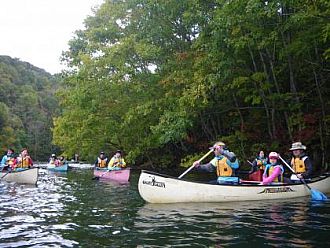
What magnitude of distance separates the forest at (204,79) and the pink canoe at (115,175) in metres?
2.52

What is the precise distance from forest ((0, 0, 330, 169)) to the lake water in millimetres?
7152

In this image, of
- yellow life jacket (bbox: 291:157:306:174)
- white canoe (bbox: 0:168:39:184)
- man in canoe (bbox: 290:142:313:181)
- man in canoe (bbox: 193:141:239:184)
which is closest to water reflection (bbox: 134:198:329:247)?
man in canoe (bbox: 193:141:239:184)

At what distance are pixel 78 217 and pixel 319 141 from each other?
1484 cm

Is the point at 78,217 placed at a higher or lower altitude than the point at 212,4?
lower

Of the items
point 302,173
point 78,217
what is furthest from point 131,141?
point 78,217

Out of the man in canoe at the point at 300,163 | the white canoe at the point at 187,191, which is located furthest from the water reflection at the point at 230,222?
the man in canoe at the point at 300,163

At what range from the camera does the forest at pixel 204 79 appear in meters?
18.3

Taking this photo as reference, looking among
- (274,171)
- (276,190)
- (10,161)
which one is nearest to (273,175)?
(274,171)

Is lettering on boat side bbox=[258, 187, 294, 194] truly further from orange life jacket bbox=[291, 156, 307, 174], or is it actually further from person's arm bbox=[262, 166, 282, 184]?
orange life jacket bbox=[291, 156, 307, 174]

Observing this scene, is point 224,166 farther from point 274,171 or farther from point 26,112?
point 26,112

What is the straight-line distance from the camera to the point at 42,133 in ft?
261

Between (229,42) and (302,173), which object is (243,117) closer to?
(229,42)

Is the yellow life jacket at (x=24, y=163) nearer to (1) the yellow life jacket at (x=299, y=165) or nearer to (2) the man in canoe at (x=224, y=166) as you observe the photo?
(2) the man in canoe at (x=224, y=166)

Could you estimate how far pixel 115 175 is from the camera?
22281 millimetres
